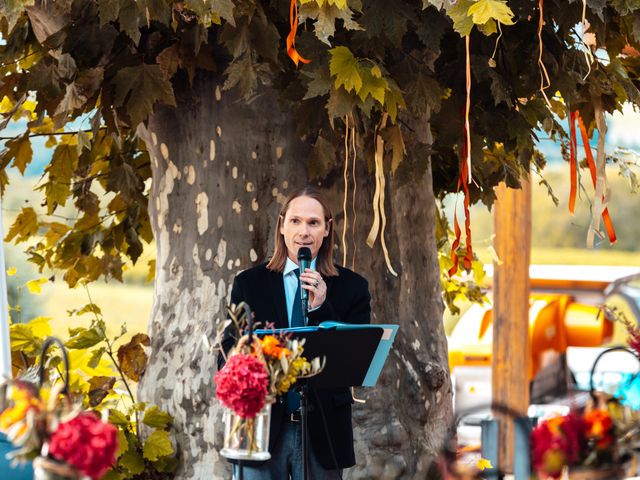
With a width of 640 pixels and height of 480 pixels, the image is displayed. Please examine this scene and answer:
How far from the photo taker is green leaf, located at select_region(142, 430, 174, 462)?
4.43m


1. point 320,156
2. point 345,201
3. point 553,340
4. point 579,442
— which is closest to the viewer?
point 579,442

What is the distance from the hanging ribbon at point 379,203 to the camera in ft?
14.3

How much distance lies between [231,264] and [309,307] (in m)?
1.08

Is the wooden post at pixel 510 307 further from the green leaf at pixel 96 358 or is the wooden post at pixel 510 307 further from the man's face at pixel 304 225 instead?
the man's face at pixel 304 225

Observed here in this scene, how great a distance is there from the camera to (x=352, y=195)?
4.56 meters

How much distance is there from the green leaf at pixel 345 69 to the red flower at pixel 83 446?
203 cm

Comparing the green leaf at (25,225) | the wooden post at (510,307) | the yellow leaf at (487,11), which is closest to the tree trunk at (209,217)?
the yellow leaf at (487,11)

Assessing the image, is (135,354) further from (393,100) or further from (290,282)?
(393,100)

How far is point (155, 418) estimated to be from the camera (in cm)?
448

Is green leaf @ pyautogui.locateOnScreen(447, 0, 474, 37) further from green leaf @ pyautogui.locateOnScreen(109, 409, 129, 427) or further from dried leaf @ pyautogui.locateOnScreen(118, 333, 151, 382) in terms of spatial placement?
green leaf @ pyautogui.locateOnScreen(109, 409, 129, 427)

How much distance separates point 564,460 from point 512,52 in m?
2.70

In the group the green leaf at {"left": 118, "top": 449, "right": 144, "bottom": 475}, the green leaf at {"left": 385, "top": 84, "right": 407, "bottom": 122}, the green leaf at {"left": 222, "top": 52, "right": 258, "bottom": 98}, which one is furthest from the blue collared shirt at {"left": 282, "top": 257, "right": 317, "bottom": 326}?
the green leaf at {"left": 118, "top": 449, "right": 144, "bottom": 475}

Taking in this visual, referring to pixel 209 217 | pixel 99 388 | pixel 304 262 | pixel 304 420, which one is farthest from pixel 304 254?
pixel 99 388

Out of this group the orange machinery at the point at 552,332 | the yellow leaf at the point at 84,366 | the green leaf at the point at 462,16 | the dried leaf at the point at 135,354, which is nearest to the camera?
the green leaf at the point at 462,16
